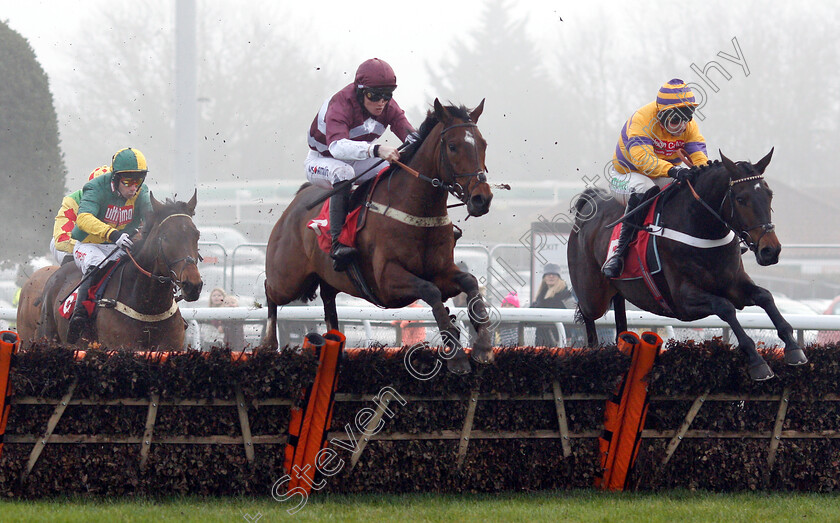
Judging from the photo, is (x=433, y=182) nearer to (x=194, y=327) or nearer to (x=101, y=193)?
(x=101, y=193)

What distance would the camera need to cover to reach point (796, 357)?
491 cm

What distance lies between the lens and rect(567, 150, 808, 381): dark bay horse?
5.10 metres

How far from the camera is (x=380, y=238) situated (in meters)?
5.22

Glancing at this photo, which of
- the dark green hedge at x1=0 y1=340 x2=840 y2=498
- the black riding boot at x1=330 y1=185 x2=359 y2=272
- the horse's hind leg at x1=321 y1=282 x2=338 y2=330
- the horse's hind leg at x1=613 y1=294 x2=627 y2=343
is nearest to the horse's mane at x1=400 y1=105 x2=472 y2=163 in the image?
the black riding boot at x1=330 y1=185 x2=359 y2=272

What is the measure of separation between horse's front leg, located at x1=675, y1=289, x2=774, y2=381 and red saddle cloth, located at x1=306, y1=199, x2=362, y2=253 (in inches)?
79.0

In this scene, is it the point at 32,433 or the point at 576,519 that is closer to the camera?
the point at 576,519

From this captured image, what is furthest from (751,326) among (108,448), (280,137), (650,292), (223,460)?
(280,137)

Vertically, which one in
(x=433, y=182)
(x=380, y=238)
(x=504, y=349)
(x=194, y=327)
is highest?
(x=433, y=182)

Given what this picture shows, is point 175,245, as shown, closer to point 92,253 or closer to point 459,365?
point 92,253

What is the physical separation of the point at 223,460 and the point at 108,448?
560 mm

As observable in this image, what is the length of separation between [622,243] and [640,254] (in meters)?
0.19

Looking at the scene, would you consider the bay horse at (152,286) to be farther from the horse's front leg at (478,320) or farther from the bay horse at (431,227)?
the horse's front leg at (478,320)

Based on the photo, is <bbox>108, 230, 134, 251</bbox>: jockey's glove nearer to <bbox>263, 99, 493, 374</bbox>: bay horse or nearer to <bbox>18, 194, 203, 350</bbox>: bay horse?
<bbox>18, 194, 203, 350</bbox>: bay horse

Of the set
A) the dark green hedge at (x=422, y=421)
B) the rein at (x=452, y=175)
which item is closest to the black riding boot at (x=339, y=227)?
the rein at (x=452, y=175)
